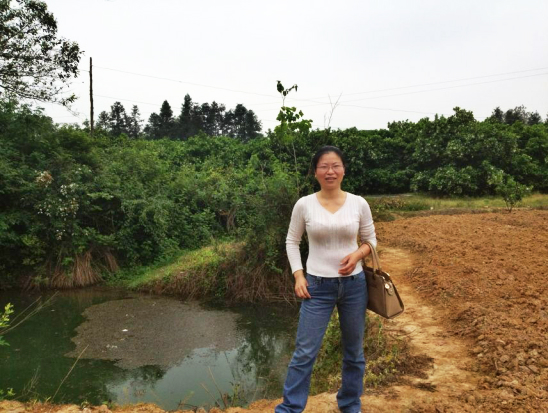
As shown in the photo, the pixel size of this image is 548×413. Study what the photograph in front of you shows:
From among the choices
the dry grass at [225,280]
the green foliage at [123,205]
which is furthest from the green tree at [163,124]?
the dry grass at [225,280]

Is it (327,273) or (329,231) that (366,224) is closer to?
(329,231)

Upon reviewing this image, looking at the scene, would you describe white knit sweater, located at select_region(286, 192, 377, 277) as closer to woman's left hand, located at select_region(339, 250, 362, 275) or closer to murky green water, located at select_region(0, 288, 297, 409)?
woman's left hand, located at select_region(339, 250, 362, 275)

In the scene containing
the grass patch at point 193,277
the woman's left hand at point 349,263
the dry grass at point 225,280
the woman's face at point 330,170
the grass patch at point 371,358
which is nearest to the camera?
the woman's left hand at point 349,263

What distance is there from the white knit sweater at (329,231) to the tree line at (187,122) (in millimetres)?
34897

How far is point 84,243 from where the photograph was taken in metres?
10.8

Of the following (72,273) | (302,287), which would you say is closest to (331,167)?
(302,287)

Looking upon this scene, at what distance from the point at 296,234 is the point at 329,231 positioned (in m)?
0.25

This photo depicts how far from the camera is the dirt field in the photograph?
122 inches

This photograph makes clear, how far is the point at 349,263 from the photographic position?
7.94ft

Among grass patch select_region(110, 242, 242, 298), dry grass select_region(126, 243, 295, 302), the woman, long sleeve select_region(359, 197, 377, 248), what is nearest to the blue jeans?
the woman

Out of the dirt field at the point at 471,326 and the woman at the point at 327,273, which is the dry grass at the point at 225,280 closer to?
the dirt field at the point at 471,326

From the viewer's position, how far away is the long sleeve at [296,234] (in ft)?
8.41

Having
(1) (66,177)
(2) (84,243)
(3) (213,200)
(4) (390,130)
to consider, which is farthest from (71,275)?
(4) (390,130)

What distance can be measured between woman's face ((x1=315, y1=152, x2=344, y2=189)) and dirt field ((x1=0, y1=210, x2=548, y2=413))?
162 cm
